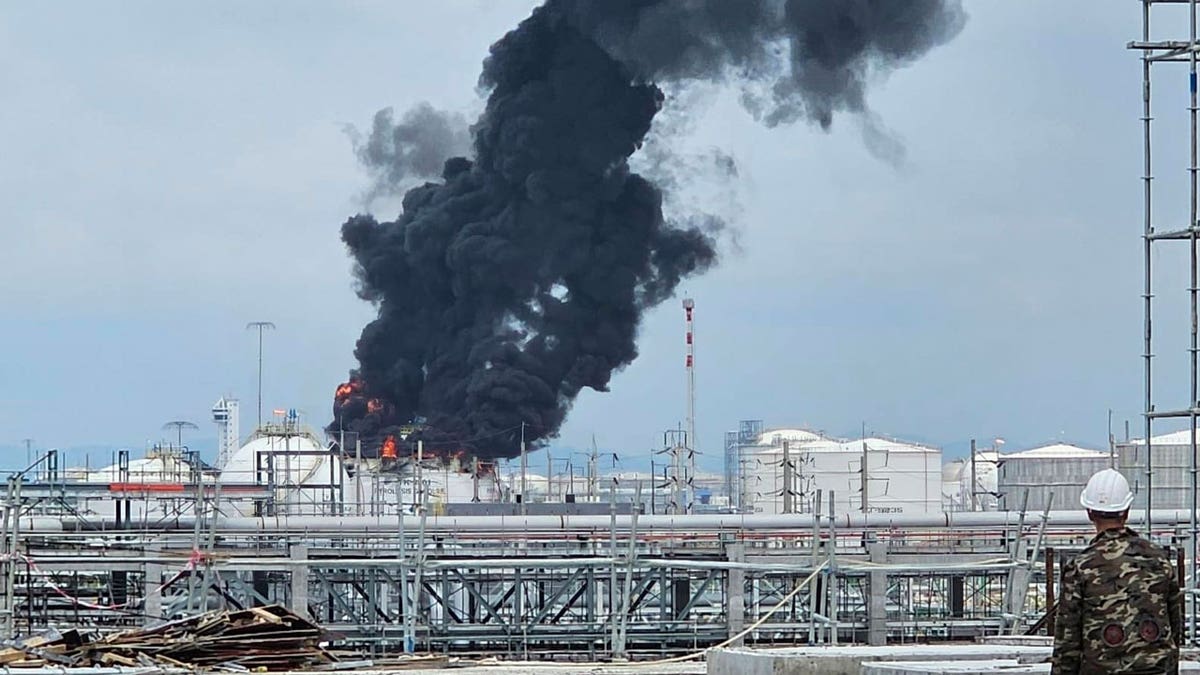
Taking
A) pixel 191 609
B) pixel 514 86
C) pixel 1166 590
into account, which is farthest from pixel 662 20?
pixel 1166 590

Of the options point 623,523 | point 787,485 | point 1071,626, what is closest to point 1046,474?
point 787,485

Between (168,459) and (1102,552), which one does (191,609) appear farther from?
(168,459)

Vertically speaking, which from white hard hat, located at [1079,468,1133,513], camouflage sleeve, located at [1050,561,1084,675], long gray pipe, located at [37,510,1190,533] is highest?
white hard hat, located at [1079,468,1133,513]

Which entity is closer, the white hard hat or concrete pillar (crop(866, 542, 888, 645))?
the white hard hat

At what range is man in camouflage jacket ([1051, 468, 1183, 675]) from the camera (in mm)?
8242

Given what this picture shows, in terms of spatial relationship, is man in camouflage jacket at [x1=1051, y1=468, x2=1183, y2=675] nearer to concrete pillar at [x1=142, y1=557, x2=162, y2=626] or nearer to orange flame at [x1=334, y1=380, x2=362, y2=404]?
concrete pillar at [x1=142, y1=557, x2=162, y2=626]

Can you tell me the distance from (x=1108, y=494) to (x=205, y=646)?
396 inches

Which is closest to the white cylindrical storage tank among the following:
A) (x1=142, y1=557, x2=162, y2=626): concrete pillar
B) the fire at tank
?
the fire at tank

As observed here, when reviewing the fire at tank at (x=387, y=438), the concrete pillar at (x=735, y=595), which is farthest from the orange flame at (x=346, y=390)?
the concrete pillar at (x=735, y=595)

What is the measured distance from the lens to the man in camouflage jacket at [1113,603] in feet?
27.0

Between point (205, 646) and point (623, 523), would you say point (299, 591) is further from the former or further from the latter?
point (623, 523)

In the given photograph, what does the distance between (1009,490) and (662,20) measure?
70.8 ft

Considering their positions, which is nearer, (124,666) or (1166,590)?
(1166,590)

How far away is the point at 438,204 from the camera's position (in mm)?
72688
